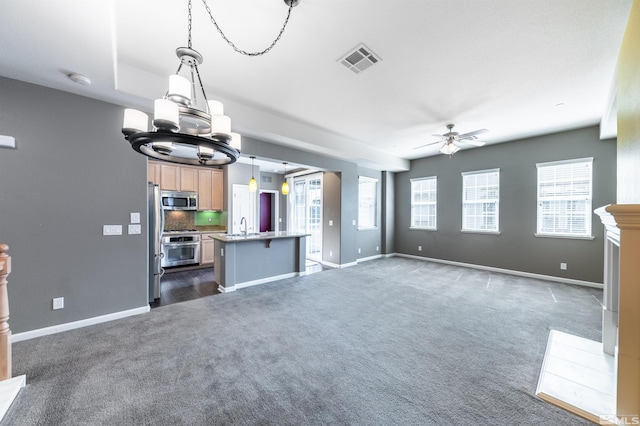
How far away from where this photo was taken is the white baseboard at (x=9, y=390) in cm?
171

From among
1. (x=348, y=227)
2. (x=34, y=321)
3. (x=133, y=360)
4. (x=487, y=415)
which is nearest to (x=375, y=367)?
(x=487, y=415)

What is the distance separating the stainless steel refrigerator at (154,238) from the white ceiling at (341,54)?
1.28 metres

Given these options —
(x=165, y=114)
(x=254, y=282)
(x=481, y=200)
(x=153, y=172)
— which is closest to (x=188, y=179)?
(x=153, y=172)

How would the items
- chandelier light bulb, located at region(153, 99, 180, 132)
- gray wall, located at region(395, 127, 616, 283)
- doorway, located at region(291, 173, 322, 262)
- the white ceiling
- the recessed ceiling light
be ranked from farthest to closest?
doorway, located at region(291, 173, 322, 262)
gray wall, located at region(395, 127, 616, 283)
the recessed ceiling light
the white ceiling
chandelier light bulb, located at region(153, 99, 180, 132)

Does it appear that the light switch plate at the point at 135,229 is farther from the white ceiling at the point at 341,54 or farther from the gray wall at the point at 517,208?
the gray wall at the point at 517,208

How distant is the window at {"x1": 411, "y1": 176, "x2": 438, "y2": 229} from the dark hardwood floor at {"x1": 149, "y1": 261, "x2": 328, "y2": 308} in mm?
3339

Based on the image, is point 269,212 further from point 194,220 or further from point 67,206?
point 67,206

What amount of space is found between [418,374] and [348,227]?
4482mm

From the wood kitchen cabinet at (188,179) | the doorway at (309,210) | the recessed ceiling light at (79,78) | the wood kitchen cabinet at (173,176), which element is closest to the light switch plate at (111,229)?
the recessed ceiling light at (79,78)

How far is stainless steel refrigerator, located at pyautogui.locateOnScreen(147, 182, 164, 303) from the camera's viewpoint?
3812 mm

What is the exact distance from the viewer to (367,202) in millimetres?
7535

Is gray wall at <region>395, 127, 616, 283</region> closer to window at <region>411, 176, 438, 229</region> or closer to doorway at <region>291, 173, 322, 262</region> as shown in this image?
window at <region>411, 176, 438, 229</region>

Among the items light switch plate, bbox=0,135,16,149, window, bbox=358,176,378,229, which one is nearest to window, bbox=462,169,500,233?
window, bbox=358,176,378,229

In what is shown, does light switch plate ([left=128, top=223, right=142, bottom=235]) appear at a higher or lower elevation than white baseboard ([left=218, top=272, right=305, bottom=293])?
higher
